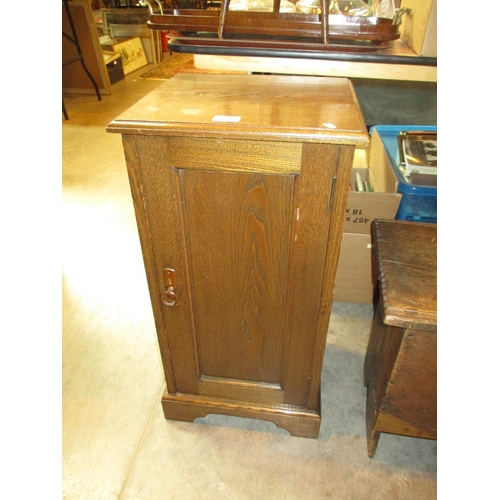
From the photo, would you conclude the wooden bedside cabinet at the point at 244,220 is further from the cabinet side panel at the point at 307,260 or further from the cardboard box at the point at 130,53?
the cardboard box at the point at 130,53

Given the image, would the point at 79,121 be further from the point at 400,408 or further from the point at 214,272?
the point at 400,408

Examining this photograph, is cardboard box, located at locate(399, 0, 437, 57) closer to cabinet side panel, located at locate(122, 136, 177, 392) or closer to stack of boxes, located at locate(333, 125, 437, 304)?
stack of boxes, located at locate(333, 125, 437, 304)

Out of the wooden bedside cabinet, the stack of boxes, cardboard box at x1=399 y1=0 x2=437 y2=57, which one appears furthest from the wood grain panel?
the stack of boxes

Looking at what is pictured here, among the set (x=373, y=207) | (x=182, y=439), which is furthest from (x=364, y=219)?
(x=182, y=439)

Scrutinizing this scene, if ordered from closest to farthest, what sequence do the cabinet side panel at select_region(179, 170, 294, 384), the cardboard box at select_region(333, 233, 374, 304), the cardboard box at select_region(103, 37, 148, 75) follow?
the cabinet side panel at select_region(179, 170, 294, 384) → the cardboard box at select_region(333, 233, 374, 304) → the cardboard box at select_region(103, 37, 148, 75)

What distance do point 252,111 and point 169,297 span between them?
19.6 inches

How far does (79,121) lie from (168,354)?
3528 millimetres

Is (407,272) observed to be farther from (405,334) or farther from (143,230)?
(143,230)

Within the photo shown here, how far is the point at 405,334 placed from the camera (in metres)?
0.89

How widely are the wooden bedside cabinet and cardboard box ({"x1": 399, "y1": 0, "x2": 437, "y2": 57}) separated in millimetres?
238

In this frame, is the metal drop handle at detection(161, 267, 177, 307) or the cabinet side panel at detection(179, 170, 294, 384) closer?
the cabinet side panel at detection(179, 170, 294, 384)

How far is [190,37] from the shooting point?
0.95 m

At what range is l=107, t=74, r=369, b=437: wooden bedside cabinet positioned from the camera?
0.72m

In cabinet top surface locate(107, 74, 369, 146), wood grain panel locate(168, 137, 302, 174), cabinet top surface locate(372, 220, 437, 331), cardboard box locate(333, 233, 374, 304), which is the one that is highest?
cabinet top surface locate(107, 74, 369, 146)
